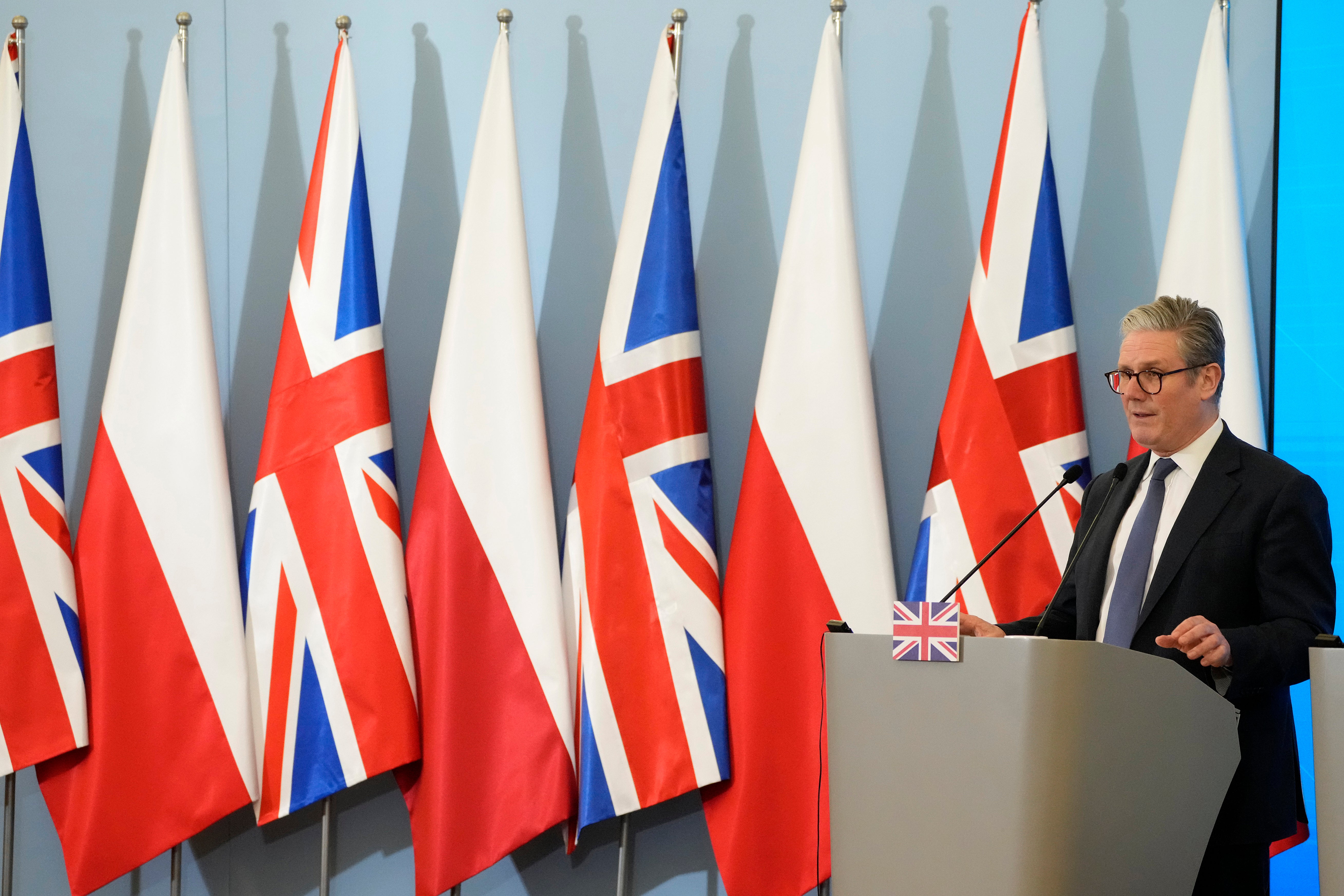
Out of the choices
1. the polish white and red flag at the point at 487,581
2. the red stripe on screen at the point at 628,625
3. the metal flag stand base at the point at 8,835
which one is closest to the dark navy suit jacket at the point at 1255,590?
the red stripe on screen at the point at 628,625

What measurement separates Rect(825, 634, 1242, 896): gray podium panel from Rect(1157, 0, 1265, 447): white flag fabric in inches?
46.6

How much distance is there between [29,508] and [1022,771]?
2.41 m

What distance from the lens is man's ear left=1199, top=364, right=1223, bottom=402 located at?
2166 mm

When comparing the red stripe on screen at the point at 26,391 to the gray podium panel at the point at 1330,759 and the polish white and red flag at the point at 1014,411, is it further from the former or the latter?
the gray podium panel at the point at 1330,759

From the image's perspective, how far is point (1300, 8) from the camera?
2.96 meters

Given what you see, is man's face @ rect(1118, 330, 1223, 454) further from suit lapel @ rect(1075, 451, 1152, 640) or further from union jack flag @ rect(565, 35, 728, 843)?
union jack flag @ rect(565, 35, 728, 843)

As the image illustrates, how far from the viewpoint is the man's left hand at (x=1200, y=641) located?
1.75m

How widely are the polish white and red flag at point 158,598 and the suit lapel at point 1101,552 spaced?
192 centimetres

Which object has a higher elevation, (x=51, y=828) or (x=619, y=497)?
(x=619, y=497)

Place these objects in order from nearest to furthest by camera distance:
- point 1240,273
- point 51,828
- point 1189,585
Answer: point 1189,585 → point 1240,273 → point 51,828

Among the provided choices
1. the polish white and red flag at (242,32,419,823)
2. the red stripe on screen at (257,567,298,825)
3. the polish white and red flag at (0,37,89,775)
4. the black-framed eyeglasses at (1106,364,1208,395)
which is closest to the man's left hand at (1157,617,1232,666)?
the black-framed eyeglasses at (1106,364,1208,395)

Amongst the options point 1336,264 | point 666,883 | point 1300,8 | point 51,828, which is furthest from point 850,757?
point 51,828

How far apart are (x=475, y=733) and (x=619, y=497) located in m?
0.65

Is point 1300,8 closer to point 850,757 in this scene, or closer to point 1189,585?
point 1189,585
